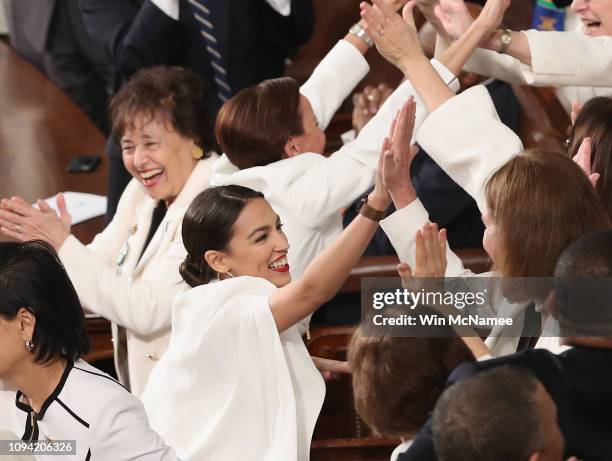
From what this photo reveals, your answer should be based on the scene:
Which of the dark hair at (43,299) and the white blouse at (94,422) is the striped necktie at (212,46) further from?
the white blouse at (94,422)

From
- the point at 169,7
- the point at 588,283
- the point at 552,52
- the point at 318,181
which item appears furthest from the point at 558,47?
the point at 169,7

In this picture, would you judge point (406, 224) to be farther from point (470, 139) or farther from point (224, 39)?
point (224, 39)

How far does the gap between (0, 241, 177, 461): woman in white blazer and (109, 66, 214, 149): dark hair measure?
990mm

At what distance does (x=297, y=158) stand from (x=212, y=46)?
1053 millimetres

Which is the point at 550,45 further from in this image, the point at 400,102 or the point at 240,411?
the point at 240,411

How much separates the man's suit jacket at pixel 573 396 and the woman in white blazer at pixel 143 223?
126 centimetres

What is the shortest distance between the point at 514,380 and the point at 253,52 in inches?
90.1

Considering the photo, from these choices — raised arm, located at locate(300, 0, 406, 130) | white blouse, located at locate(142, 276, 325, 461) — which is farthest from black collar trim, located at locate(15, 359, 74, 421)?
raised arm, located at locate(300, 0, 406, 130)

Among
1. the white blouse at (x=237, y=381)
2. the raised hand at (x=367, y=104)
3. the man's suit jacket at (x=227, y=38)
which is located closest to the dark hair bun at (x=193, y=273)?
the white blouse at (x=237, y=381)

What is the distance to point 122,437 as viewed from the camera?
184cm

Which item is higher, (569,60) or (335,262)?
(569,60)

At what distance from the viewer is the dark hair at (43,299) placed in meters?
1.93

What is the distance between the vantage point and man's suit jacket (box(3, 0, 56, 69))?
4.63 metres

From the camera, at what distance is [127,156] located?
2.95 m
